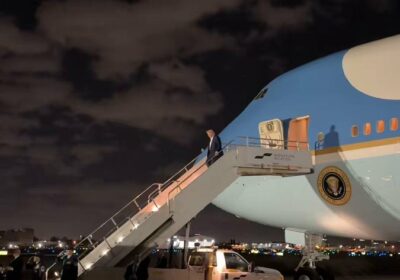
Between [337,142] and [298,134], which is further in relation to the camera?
[298,134]

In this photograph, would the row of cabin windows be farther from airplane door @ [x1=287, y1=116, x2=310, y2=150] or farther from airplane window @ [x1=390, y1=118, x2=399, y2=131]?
airplane door @ [x1=287, y1=116, x2=310, y2=150]

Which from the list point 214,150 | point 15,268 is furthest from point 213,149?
point 15,268

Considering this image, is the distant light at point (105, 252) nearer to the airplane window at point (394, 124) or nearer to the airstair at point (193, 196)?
the airstair at point (193, 196)

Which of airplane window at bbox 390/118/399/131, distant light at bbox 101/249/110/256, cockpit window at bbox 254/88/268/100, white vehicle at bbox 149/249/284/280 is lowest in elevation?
white vehicle at bbox 149/249/284/280

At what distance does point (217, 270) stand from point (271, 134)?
163 inches

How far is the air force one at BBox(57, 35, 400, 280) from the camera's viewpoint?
41.5 ft

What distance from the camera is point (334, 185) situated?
44.6 feet

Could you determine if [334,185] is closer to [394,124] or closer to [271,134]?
[394,124]

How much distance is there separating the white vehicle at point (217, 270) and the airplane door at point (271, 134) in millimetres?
3421

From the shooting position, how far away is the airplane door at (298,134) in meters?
14.5

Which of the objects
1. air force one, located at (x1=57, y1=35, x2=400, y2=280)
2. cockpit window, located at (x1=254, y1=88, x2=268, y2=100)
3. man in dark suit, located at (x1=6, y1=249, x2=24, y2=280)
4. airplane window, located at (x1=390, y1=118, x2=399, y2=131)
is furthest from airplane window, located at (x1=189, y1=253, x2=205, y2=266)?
airplane window, located at (x1=390, y1=118, x2=399, y2=131)

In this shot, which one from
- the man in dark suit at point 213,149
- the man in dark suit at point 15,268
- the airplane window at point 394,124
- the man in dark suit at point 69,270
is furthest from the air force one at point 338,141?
the man in dark suit at point 15,268

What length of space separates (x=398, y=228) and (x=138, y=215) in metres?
7.16

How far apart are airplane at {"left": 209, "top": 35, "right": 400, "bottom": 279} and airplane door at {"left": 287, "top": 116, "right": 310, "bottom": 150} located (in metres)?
0.03
